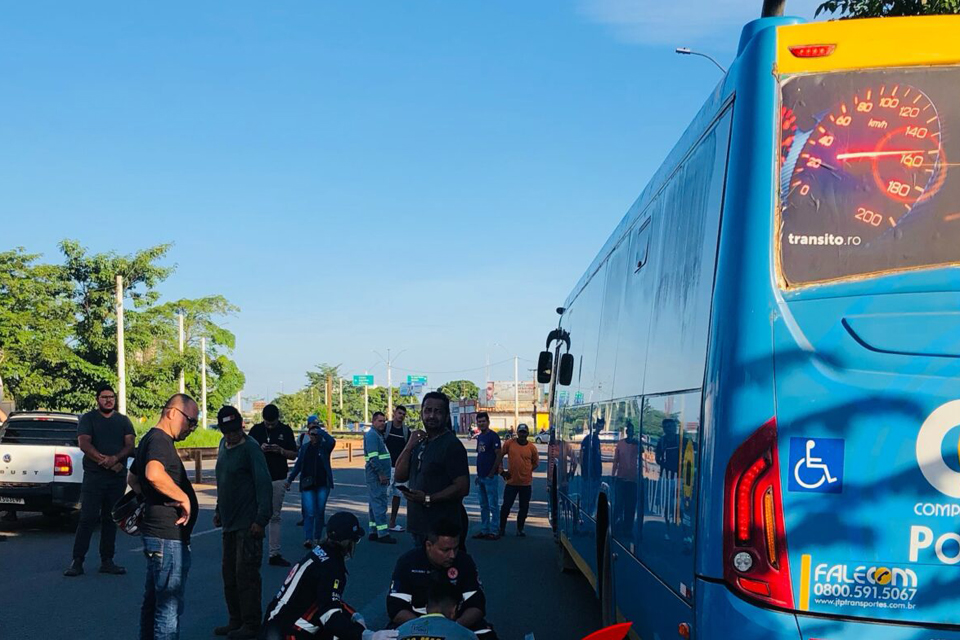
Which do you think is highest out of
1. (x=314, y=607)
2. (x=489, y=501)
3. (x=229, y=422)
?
(x=229, y=422)

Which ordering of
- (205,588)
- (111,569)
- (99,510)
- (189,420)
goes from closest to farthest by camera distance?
(189,420) → (205,588) → (111,569) → (99,510)

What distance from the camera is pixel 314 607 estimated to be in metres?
5.60

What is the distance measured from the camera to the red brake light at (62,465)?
1493cm

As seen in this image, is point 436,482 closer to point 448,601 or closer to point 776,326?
point 448,601

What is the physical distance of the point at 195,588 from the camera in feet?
35.1

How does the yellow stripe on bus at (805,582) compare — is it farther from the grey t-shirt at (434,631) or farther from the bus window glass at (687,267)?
the grey t-shirt at (434,631)

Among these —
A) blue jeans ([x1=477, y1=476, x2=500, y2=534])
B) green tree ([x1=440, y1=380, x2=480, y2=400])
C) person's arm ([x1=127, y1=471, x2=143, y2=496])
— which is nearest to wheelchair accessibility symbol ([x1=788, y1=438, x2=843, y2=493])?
person's arm ([x1=127, y1=471, x2=143, y2=496])

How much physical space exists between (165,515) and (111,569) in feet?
17.2

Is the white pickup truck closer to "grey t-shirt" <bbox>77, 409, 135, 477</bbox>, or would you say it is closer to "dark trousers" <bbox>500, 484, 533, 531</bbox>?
"grey t-shirt" <bbox>77, 409, 135, 477</bbox>

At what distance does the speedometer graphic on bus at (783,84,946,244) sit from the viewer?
4008 mm

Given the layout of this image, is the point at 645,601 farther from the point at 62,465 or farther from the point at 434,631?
the point at 62,465

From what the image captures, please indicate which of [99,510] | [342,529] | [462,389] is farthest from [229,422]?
[462,389]

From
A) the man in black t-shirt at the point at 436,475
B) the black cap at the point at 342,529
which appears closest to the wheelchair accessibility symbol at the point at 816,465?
the black cap at the point at 342,529

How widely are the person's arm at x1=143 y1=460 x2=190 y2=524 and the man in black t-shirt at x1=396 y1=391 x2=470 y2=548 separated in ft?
5.89
